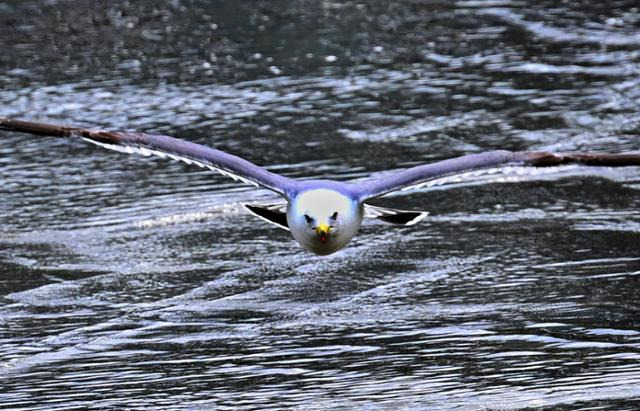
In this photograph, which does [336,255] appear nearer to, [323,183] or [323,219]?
[323,183]

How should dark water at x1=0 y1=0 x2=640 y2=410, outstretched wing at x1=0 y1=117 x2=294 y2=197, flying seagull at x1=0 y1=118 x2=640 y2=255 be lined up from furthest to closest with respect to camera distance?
outstretched wing at x1=0 y1=117 x2=294 y2=197, flying seagull at x1=0 y1=118 x2=640 y2=255, dark water at x1=0 y1=0 x2=640 y2=410

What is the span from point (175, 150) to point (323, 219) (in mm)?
898

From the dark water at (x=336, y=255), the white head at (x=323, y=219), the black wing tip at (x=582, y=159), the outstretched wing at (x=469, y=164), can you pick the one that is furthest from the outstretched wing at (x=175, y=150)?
the black wing tip at (x=582, y=159)

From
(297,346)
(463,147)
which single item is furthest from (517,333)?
(463,147)

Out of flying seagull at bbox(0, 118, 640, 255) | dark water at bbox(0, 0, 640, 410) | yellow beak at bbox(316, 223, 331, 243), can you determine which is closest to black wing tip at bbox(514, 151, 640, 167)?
flying seagull at bbox(0, 118, 640, 255)

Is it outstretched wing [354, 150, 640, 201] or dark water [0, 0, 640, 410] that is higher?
outstretched wing [354, 150, 640, 201]

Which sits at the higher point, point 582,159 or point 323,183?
point 582,159

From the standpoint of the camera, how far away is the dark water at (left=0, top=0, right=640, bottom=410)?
21.6 ft

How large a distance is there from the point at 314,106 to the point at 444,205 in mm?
2792

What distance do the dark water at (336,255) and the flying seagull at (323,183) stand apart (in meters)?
0.51

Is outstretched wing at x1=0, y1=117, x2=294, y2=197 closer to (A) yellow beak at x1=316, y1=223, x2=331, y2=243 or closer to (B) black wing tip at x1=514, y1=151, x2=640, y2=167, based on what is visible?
(A) yellow beak at x1=316, y1=223, x2=331, y2=243

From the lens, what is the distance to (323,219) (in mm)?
6660

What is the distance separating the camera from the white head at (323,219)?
6676 mm

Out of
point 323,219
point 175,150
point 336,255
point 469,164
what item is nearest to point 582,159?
point 469,164
